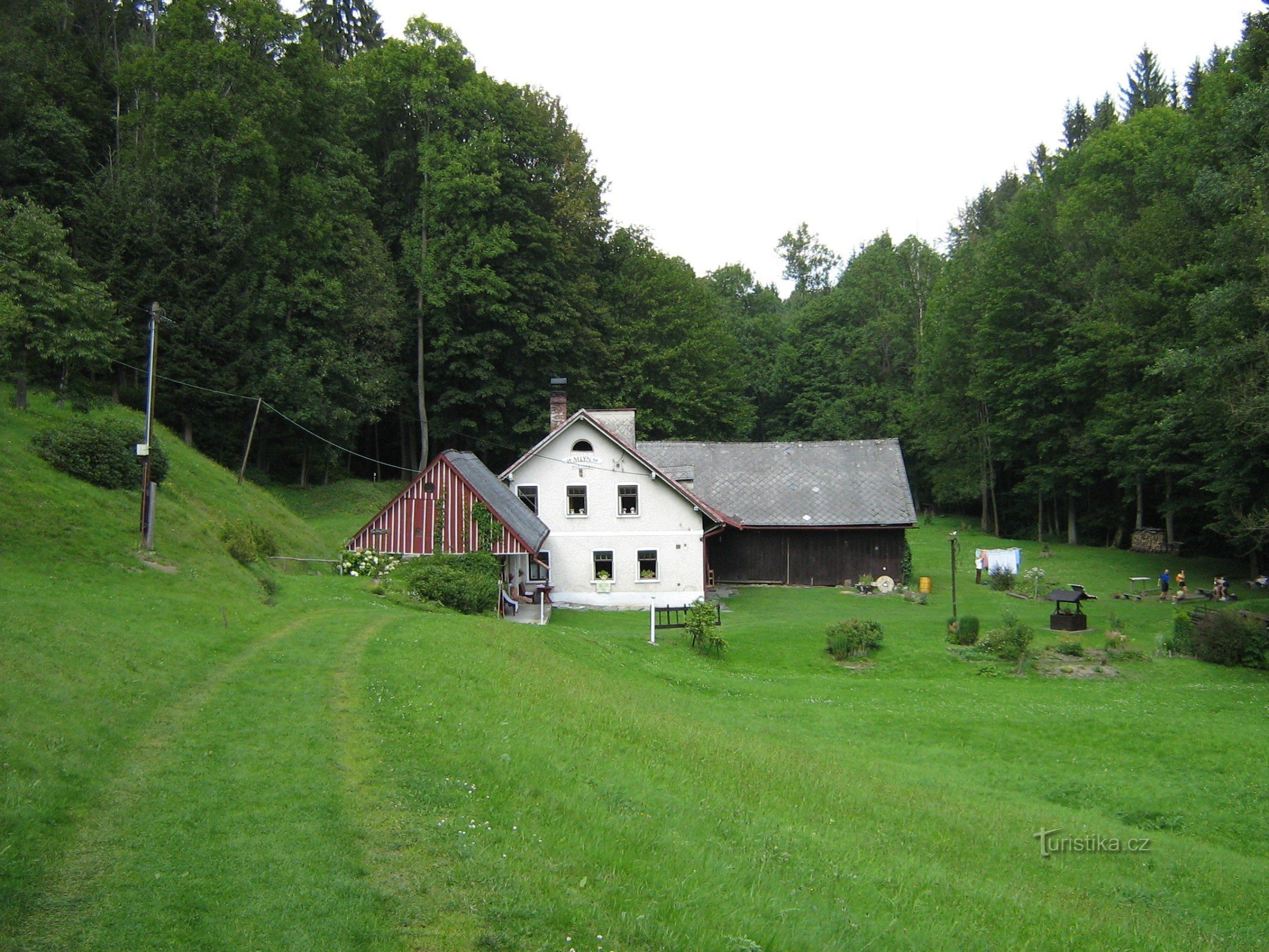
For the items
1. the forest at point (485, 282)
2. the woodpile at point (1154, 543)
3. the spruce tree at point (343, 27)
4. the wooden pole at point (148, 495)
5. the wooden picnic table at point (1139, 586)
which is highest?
the spruce tree at point (343, 27)

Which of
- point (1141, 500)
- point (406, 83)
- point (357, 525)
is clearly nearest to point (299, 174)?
point (406, 83)

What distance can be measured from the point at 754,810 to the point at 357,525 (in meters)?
34.2

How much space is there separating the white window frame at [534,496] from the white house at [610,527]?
1.4 inches

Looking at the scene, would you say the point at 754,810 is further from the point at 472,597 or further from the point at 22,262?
the point at 22,262

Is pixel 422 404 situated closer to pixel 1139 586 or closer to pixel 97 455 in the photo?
pixel 97 455

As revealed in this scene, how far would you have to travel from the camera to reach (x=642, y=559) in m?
37.8

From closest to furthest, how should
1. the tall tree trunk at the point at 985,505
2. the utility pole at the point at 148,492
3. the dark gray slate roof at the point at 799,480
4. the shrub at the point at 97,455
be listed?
the utility pole at the point at 148,492
the shrub at the point at 97,455
the dark gray slate roof at the point at 799,480
the tall tree trunk at the point at 985,505

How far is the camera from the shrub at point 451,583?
91.4 ft

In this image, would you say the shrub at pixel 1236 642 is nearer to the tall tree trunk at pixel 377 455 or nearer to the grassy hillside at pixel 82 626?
the grassy hillside at pixel 82 626

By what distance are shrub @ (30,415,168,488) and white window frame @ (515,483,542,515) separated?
15.1 m

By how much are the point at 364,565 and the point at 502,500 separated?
20.7 feet

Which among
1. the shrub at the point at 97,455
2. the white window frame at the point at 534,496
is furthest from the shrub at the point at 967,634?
the shrub at the point at 97,455

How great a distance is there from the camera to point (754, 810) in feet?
37.8

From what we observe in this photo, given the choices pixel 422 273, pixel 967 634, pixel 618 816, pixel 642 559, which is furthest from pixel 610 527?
pixel 618 816
